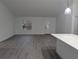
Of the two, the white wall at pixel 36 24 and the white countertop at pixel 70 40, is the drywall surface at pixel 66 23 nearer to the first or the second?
the white wall at pixel 36 24

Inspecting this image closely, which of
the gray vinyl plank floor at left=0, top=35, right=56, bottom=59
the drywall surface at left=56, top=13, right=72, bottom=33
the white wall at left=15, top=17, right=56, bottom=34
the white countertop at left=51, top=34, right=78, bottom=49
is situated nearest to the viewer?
the white countertop at left=51, top=34, right=78, bottom=49

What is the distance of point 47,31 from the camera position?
36.9ft

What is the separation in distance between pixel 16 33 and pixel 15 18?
5.35 ft

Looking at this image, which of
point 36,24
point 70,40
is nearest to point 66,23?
point 36,24

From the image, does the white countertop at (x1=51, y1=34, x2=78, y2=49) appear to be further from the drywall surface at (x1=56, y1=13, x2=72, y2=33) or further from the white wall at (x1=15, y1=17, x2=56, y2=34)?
the white wall at (x1=15, y1=17, x2=56, y2=34)

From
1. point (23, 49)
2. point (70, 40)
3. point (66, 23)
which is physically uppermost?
point (66, 23)

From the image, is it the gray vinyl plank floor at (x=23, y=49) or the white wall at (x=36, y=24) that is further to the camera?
the white wall at (x=36, y=24)

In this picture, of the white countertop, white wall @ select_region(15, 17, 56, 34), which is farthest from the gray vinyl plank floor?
white wall @ select_region(15, 17, 56, 34)

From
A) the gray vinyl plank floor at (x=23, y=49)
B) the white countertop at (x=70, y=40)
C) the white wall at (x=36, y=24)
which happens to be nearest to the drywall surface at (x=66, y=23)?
the gray vinyl plank floor at (x=23, y=49)

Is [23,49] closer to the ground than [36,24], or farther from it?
closer to the ground

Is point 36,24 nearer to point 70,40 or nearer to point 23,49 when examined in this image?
point 23,49

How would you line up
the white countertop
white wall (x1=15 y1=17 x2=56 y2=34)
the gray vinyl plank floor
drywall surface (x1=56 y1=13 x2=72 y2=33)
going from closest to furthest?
the white countertop, the gray vinyl plank floor, drywall surface (x1=56 y1=13 x2=72 y2=33), white wall (x1=15 y1=17 x2=56 y2=34)

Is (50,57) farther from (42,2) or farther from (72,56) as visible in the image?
(42,2)

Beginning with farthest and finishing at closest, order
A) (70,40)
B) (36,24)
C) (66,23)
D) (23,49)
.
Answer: (36,24), (66,23), (23,49), (70,40)
